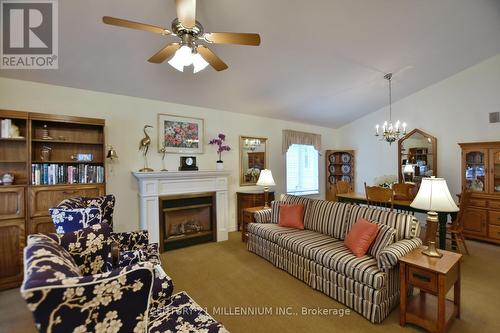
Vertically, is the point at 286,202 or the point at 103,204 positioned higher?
the point at 103,204

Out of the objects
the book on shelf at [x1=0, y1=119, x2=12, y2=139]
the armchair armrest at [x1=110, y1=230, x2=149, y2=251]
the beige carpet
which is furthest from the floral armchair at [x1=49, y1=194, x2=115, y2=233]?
the book on shelf at [x1=0, y1=119, x2=12, y2=139]

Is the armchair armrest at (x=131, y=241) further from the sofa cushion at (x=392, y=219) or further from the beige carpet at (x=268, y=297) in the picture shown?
the sofa cushion at (x=392, y=219)

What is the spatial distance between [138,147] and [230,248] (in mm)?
2254

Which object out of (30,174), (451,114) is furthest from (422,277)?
(451,114)

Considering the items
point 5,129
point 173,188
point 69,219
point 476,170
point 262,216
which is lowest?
point 262,216

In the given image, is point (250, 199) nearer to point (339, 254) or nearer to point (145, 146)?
point (145, 146)

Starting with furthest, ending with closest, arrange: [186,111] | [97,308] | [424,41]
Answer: [186,111]
[424,41]
[97,308]

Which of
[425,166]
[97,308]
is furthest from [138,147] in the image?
[425,166]

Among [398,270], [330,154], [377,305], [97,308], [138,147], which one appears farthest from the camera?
[330,154]

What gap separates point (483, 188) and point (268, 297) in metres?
4.38

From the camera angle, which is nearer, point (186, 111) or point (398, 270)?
point (398, 270)

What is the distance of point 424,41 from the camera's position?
3.45 m

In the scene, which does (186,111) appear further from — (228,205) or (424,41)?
(424,41)

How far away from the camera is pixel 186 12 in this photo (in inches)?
68.6
